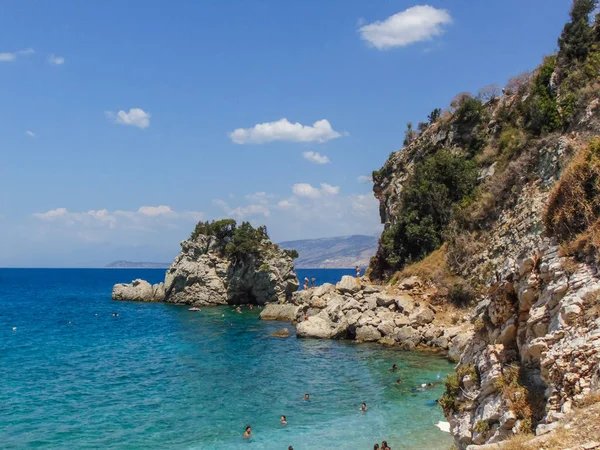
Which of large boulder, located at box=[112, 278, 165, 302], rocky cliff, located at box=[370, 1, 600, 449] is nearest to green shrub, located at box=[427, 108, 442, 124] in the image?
rocky cliff, located at box=[370, 1, 600, 449]

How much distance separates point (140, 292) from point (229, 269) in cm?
2072

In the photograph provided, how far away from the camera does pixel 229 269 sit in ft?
246

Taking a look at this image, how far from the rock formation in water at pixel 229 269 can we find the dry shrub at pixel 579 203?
6157 cm

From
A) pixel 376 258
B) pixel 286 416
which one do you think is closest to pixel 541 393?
pixel 286 416

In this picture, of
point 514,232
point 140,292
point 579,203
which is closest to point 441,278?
point 514,232

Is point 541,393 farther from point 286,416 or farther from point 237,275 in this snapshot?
point 237,275

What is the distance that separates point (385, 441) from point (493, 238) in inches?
965

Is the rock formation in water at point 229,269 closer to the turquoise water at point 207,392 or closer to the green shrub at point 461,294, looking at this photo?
the turquoise water at point 207,392

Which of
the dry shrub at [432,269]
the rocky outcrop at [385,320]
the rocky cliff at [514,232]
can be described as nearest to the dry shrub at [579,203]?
the rocky cliff at [514,232]

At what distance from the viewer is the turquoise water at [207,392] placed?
67.9ft

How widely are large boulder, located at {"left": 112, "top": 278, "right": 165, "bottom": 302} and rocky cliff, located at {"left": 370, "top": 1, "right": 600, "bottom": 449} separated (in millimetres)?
42302

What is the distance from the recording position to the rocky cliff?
8430mm

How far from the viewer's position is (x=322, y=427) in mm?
21734

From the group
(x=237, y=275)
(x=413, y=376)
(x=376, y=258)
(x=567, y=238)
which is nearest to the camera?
(x=567, y=238)
